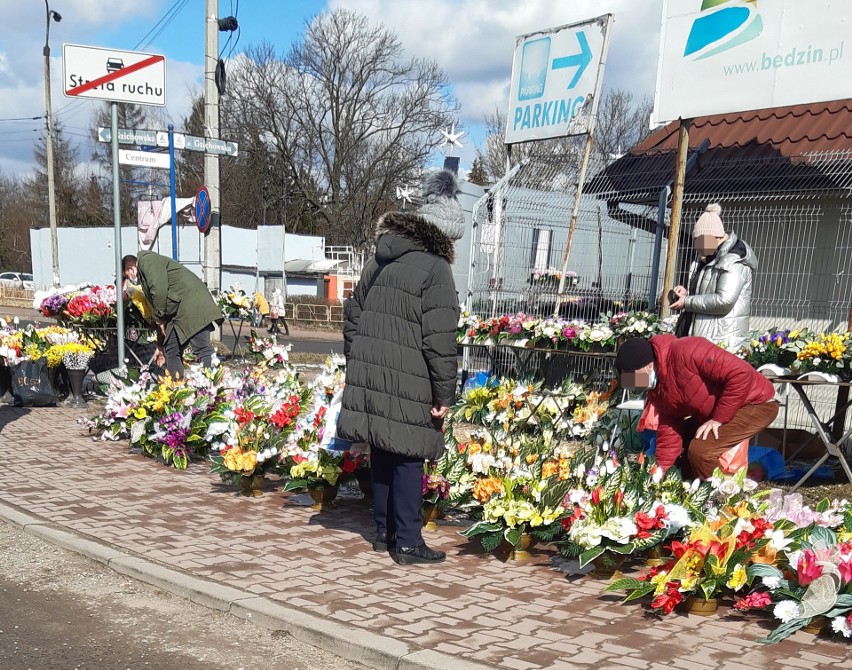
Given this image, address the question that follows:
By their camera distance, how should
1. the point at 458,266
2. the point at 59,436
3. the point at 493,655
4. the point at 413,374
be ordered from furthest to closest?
the point at 458,266 < the point at 59,436 < the point at 413,374 < the point at 493,655

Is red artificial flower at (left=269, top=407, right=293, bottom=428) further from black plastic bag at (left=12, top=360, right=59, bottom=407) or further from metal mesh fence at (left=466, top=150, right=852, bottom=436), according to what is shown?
black plastic bag at (left=12, top=360, right=59, bottom=407)

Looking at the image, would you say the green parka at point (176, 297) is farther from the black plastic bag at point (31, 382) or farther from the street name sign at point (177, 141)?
the street name sign at point (177, 141)

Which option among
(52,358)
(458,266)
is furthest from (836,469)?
(458,266)

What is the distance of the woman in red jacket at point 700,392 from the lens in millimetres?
4793

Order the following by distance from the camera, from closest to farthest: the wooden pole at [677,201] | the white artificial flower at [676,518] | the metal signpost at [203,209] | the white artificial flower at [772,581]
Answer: the white artificial flower at [772,581] < the white artificial flower at [676,518] < the wooden pole at [677,201] < the metal signpost at [203,209]

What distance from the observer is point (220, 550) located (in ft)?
15.7

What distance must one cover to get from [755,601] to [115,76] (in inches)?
272

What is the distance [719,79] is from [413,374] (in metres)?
4.40

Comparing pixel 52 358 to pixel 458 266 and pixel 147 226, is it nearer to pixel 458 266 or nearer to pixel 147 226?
pixel 458 266

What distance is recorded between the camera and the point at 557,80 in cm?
938

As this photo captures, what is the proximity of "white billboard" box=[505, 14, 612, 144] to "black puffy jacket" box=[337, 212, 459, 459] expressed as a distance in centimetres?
504

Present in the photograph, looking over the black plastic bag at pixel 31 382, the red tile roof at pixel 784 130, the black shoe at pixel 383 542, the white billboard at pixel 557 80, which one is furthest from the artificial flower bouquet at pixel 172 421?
the red tile roof at pixel 784 130

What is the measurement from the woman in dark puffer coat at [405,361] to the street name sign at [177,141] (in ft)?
29.1

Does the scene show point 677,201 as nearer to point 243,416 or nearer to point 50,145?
point 243,416
